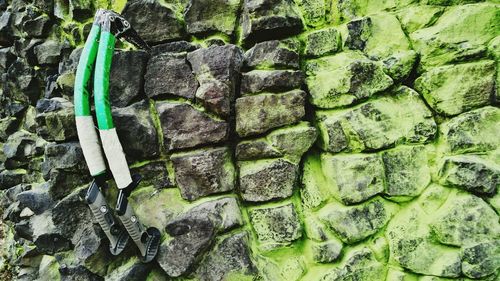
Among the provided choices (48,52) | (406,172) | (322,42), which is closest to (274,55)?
(322,42)

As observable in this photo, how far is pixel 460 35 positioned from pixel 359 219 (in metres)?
2.15

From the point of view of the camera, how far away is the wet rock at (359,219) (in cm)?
326

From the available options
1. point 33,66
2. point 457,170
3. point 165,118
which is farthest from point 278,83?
point 33,66

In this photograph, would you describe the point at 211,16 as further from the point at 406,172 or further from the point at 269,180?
the point at 406,172

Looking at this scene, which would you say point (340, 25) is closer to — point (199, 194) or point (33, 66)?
point (199, 194)

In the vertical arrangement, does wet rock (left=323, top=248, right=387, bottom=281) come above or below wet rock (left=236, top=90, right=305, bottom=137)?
below

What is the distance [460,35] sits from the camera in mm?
3195

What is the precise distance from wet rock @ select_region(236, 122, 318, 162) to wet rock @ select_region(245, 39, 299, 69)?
737mm

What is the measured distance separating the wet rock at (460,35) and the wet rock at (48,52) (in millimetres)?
5123

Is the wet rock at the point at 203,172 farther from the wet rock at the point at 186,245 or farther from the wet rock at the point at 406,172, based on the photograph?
the wet rock at the point at 406,172

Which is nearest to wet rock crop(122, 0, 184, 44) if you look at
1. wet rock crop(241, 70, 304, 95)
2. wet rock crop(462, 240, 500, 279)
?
wet rock crop(241, 70, 304, 95)

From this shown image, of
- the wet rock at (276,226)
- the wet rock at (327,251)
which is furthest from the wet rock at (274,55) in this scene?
the wet rock at (327,251)

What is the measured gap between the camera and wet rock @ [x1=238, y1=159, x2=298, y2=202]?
135 inches

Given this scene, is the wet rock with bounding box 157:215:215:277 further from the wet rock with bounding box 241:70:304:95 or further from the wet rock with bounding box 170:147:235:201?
the wet rock with bounding box 241:70:304:95
